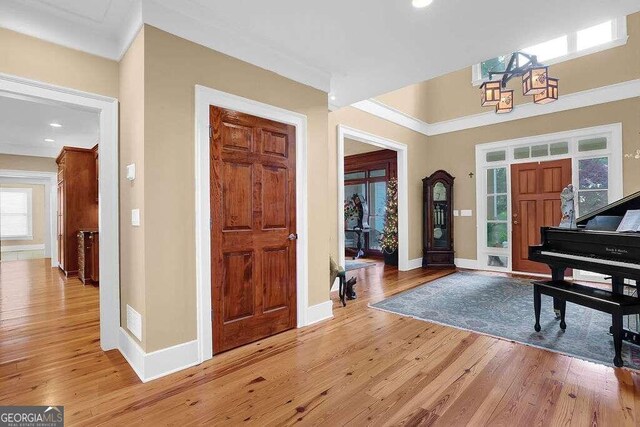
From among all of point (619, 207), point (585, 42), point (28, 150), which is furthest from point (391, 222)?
point (28, 150)

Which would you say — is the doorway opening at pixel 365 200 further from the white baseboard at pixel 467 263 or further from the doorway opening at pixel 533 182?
the doorway opening at pixel 533 182

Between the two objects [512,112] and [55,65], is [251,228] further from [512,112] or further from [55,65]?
[512,112]

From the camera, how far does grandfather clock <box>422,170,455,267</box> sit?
6305mm

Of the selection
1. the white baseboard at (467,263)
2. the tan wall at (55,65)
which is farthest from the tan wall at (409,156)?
→ the tan wall at (55,65)

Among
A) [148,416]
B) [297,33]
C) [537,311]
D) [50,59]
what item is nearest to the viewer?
[148,416]

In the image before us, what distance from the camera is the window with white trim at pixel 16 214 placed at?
371 inches

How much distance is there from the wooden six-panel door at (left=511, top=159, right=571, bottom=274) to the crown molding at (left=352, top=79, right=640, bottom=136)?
92 centimetres

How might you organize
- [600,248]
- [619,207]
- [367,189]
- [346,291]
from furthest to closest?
[367,189] → [346,291] → [619,207] → [600,248]

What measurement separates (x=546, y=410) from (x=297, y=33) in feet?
10.4

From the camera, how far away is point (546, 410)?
5.80 feet

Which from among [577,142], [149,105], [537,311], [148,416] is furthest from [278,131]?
[577,142]

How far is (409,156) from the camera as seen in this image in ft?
20.4

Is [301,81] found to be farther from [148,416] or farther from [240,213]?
[148,416]

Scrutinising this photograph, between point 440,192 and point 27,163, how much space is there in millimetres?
9434
